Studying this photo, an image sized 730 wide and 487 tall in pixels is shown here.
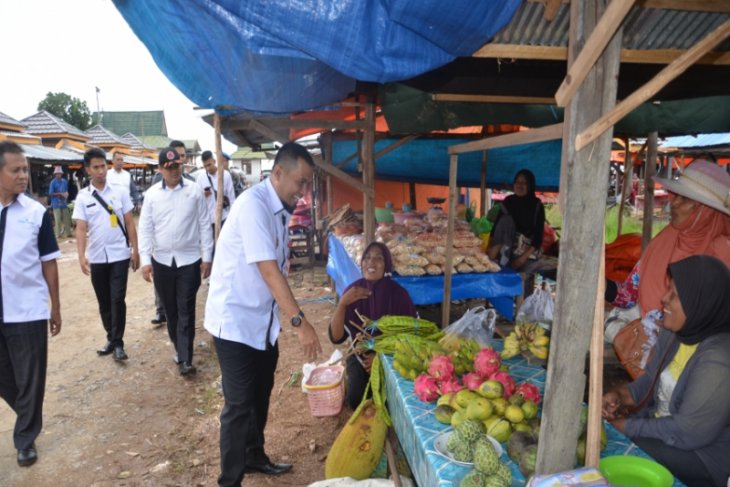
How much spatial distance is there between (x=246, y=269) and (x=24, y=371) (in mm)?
2092

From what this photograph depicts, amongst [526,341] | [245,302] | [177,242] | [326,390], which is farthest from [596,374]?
[177,242]

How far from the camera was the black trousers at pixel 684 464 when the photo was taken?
2.00 m

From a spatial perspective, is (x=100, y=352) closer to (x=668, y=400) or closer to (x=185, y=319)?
(x=185, y=319)

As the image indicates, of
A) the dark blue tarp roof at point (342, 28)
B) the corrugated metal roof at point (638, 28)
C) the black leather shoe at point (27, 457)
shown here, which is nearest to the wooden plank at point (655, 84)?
the dark blue tarp roof at point (342, 28)

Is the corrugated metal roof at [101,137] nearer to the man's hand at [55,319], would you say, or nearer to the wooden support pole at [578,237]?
the man's hand at [55,319]

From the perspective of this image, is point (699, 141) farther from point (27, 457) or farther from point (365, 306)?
point (27, 457)

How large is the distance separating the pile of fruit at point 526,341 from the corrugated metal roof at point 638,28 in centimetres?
165

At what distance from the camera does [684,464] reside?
80.0 inches

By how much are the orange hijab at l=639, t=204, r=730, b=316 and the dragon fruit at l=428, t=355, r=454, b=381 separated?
6.37ft

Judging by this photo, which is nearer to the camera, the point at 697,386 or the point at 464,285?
the point at 697,386

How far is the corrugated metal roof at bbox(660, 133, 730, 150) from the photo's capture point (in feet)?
48.8

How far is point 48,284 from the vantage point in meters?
3.43

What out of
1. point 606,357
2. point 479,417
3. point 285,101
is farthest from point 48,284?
point 606,357

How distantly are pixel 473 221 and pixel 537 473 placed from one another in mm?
5349
